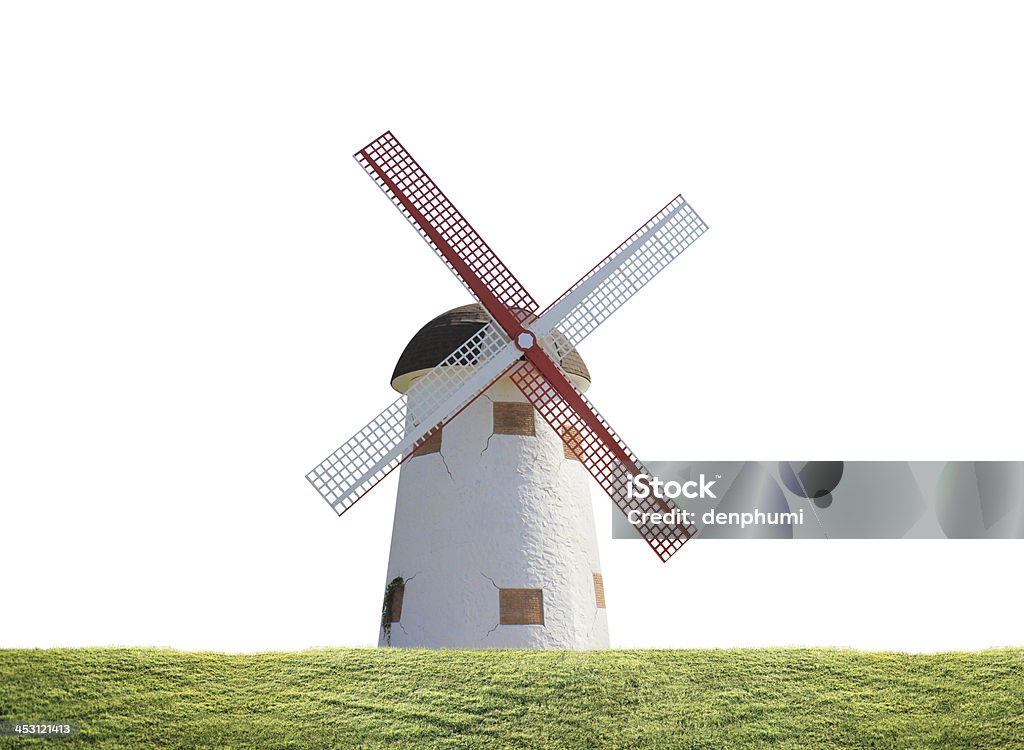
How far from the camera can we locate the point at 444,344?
1591 centimetres

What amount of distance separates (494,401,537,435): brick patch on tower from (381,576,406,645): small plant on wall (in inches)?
Result: 104

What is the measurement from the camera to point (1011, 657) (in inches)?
518

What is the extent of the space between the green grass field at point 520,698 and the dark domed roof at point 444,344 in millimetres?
4342

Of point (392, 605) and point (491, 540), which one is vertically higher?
point (491, 540)

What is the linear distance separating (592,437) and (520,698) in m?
4.41

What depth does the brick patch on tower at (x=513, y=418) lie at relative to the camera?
15797 millimetres

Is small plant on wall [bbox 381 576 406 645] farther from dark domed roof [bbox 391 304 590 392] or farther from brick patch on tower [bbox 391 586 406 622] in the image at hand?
dark domed roof [bbox 391 304 590 392]

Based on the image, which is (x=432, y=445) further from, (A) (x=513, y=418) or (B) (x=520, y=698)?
(B) (x=520, y=698)

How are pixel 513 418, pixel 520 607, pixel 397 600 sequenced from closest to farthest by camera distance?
1. pixel 520 607
2. pixel 397 600
3. pixel 513 418

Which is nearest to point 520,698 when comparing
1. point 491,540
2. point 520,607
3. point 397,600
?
point 520,607

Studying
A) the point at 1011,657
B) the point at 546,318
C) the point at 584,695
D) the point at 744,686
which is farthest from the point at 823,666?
the point at 546,318

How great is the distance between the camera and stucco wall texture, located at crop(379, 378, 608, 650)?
1502 centimetres

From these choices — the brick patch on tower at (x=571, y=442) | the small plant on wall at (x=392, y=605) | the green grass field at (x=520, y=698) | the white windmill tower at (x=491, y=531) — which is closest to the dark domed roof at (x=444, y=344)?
the white windmill tower at (x=491, y=531)

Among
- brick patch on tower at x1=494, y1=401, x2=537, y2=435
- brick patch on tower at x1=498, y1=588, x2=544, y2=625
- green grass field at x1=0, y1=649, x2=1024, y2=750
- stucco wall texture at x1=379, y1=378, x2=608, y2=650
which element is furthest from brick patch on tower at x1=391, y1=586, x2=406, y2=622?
brick patch on tower at x1=494, y1=401, x2=537, y2=435
